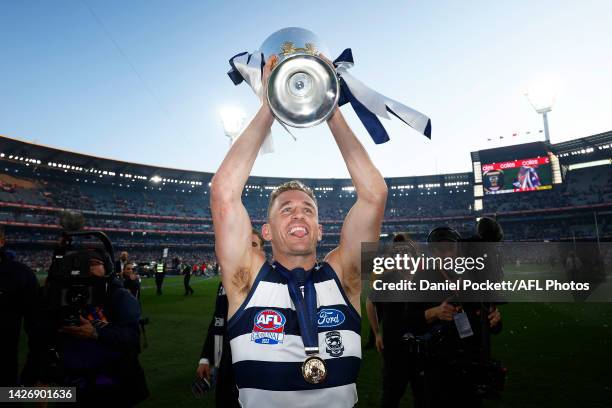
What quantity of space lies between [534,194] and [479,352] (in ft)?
207

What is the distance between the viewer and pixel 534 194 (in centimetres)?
5600

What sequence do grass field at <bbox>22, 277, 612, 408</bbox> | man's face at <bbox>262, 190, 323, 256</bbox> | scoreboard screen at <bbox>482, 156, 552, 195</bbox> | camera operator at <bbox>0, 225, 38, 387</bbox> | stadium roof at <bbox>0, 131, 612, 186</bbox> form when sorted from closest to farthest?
man's face at <bbox>262, 190, 323, 256</bbox>
camera operator at <bbox>0, 225, 38, 387</bbox>
grass field at <bbox>22, 277, 612, 408</bbox>
stadium roof at <bbox>0, 131, 612, 186</bbox>
scoreboard screen at <bbox>482, 156, 552, 195</bbox>

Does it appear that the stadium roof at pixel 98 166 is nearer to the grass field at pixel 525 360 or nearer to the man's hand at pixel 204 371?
the grass field at pixel 525 360

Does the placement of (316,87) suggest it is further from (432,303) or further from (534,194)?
(534,194)

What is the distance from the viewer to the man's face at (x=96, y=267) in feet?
9.28

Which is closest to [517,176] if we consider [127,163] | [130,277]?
[130,277]

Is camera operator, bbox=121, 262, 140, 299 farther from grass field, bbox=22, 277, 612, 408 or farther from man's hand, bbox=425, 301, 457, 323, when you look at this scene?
man's hand, bbox=425, 301, 457, 323

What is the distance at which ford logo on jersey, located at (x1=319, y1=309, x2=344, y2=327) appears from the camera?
86.5 inches

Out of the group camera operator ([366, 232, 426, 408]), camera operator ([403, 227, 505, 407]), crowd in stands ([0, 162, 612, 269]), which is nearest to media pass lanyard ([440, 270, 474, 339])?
camera operator ([403, 227, 505, 407])

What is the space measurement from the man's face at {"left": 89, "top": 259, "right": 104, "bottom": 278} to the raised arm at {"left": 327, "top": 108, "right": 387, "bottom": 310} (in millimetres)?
1916

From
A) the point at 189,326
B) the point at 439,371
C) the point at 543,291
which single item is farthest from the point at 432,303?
the point at 543,291

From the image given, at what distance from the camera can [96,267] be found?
2.90 meters

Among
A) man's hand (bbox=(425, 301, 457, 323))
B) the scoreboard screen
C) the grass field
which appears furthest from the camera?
the scoreboard screen

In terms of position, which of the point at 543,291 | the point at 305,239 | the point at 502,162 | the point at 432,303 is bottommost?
the point at 543,291
